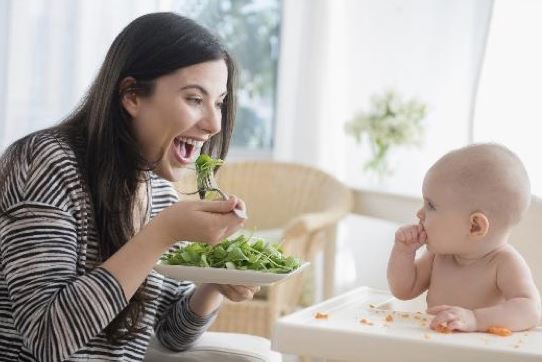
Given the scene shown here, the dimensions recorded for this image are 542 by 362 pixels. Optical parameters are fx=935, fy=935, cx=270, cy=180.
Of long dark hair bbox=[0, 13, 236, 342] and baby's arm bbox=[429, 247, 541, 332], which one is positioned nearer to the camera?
baby's arm bbox=[429, 247, 541, 332]

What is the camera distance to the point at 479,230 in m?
1.67

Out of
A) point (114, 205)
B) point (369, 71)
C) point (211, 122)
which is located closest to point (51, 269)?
point (114, 205)

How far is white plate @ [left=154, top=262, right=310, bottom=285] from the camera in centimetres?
157

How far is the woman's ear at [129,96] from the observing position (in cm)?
176

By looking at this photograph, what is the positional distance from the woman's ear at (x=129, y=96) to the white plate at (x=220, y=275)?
33 centimetres

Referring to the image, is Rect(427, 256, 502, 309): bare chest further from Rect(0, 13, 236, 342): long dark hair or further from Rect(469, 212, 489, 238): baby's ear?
Rect(0, 13, 236, 342): long dark hair

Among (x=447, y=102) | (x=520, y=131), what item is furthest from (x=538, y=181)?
(x=447, y=102)

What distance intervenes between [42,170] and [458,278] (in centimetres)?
78

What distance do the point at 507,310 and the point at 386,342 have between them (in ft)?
1.05

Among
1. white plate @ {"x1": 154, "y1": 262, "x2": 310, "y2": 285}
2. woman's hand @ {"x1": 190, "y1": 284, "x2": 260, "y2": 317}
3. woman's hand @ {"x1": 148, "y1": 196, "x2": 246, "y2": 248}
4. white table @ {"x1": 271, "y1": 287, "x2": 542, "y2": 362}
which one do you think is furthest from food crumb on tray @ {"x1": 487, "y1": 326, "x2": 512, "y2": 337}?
woman's hand @ {"x1": 190, "y1": 284, "x2": 260, "y2": 317}

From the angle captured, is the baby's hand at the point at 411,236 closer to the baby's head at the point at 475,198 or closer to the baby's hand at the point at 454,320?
the baby's head at the point at 475,198

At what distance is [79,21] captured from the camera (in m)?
3.49

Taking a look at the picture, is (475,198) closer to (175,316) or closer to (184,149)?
(184,149)

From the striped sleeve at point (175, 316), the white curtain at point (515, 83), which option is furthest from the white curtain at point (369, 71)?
the striped sleeve at point (175, 316)
